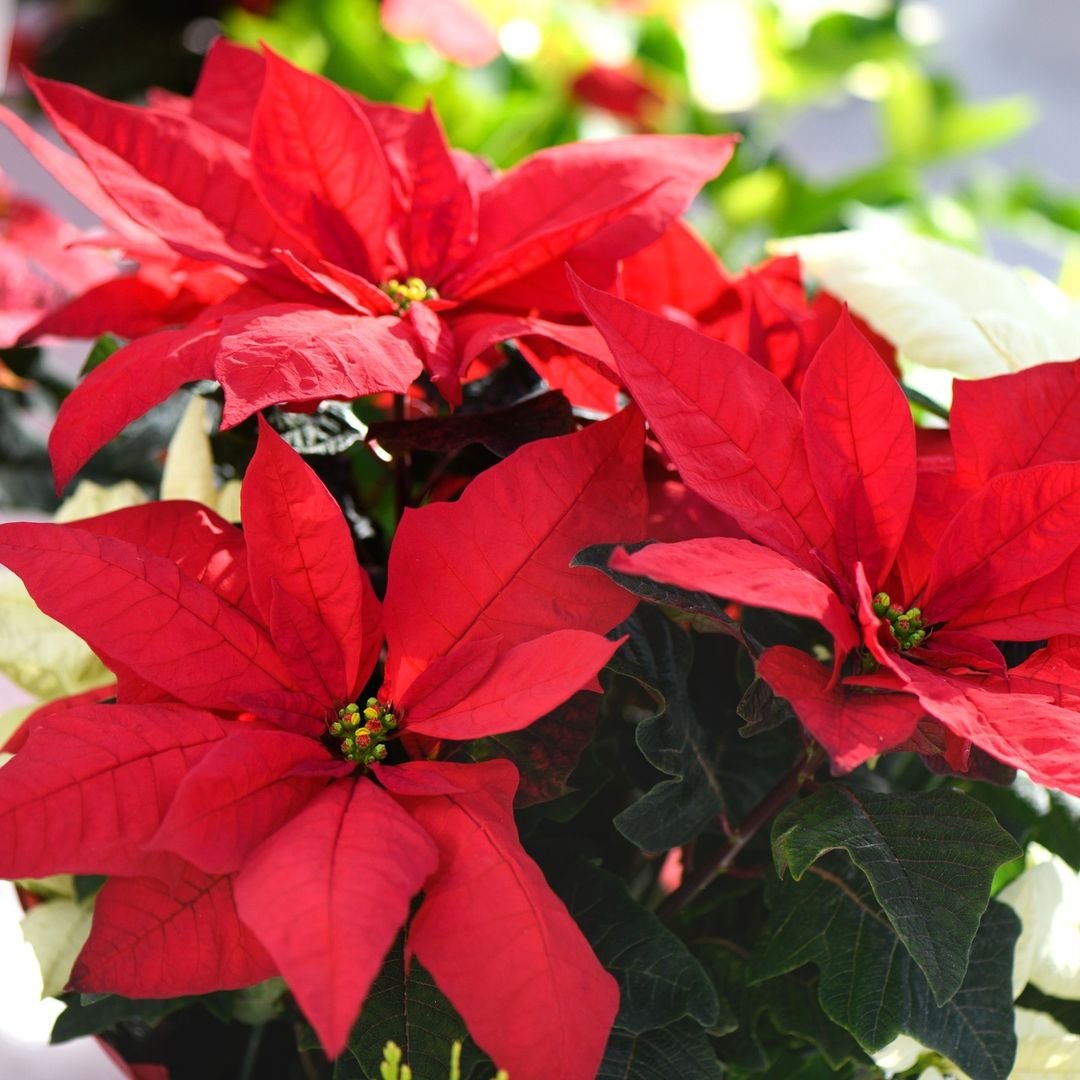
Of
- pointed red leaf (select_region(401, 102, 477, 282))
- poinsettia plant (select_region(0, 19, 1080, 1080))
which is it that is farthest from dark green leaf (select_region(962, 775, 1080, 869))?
pointed red leaf (select_region(401, 102, 477, 282))

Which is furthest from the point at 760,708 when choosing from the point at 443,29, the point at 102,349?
the point at 443,29

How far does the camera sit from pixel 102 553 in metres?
0.28

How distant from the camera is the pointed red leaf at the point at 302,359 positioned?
0.89 feet

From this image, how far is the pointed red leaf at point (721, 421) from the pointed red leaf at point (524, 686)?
0.15 ft

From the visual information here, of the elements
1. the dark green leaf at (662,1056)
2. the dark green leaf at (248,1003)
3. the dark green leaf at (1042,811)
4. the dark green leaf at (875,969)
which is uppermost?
the dark green leaf at (875,969)

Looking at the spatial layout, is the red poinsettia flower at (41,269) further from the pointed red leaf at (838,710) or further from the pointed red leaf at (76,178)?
the pointed red leaf at (838,710)

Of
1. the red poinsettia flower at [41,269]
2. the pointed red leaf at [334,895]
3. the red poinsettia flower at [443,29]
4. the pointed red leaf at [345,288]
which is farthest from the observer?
the red poinsettia flower at [443,29]

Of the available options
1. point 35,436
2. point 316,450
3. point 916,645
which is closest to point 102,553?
point 316,450

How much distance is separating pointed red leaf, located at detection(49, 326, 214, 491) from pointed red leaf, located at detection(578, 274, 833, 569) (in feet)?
0.29

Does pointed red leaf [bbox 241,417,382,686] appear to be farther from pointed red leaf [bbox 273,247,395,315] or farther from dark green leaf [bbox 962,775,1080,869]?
dark green leaf [bbox 962,775,1080,869]

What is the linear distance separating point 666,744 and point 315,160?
0.17 metres

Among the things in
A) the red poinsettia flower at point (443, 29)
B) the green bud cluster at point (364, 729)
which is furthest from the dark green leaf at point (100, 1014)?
the red poinsettia flower at point (443, 29)

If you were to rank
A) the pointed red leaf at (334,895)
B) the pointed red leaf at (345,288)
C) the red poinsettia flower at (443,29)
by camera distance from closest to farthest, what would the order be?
1. the pointed red leaf at (334,895)
2. the pointed red leaf at (345,288)
3. the red poinsettia flower at (443,29)

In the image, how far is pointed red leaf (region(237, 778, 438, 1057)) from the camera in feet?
0.73
